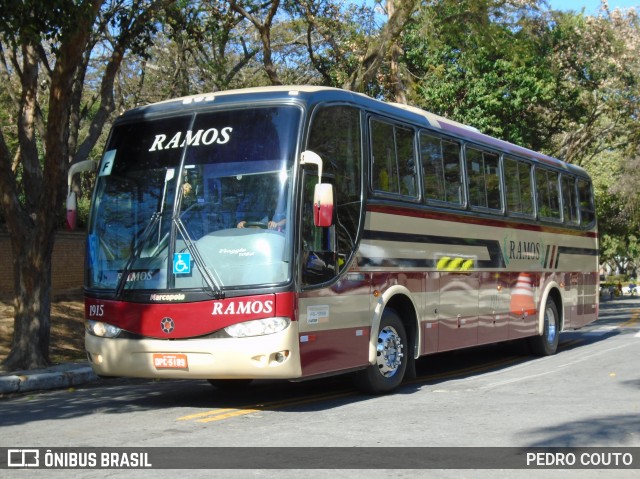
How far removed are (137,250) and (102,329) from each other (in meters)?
1.01

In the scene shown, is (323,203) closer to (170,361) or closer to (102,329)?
(170,361)

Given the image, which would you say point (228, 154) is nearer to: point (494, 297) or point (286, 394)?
point (286, 394)

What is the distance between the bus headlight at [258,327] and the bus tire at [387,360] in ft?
6.59

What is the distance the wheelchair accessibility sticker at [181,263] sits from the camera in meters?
9.41

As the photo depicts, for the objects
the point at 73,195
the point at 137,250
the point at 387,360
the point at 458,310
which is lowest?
the point at 387,360

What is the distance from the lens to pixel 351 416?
9.15 metres

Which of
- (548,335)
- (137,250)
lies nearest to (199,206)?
(137,250)

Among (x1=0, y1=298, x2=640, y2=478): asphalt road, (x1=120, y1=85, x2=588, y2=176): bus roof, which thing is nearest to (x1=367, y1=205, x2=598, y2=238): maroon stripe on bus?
(x1=120, y1=85, x2=588, y2=176): bus roof

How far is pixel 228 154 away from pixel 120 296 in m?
1.97

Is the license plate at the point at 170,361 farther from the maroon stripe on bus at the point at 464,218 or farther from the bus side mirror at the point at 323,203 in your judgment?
the maroon stripe on bus at the point at 464,218

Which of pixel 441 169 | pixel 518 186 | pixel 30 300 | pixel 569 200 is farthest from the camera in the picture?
pixel 569 200

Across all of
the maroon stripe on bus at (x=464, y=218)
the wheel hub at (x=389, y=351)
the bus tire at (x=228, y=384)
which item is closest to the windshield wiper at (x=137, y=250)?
the bus tire at (x=228, y=384)

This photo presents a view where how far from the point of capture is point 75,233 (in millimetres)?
23047

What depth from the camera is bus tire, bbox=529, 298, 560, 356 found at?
16453mm
